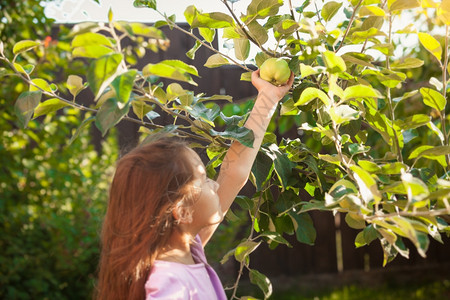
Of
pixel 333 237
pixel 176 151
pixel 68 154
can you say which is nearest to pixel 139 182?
pixel 176 151

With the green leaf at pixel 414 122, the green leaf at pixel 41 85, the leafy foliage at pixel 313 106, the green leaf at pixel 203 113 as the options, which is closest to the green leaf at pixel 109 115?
the leafy foliage at pixel 313 106

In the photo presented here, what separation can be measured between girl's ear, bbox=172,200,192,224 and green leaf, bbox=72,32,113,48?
1.56ft

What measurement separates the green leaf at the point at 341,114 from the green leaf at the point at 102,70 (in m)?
0.33

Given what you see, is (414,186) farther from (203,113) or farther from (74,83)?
(74,83)

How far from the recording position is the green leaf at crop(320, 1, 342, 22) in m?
1.16

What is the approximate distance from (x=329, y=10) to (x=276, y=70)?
0.18 m

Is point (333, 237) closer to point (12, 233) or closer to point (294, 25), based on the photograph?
point (12, 233)

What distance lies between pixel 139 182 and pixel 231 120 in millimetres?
214

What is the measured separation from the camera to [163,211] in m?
1.13

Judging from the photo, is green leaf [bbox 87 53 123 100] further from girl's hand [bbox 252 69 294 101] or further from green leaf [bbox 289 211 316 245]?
green leaf [bbox 289 211 316 245]

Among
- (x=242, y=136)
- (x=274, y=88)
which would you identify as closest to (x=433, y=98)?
(x=274, y=88)

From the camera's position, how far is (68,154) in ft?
10.6

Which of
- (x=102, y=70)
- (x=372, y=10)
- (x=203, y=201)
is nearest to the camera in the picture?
(x=102, y=70)

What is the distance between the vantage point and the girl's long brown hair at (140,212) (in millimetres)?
1130
